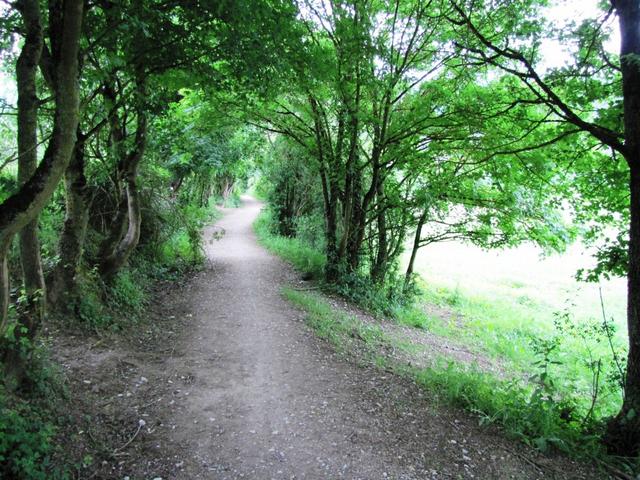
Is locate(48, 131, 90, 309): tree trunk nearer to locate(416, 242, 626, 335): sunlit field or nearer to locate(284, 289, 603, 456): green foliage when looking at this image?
locate(284, 289, 603, 456): green foliage

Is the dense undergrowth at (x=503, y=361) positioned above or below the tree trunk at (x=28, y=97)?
below

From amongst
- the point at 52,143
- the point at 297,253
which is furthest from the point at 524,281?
the point at 52,143

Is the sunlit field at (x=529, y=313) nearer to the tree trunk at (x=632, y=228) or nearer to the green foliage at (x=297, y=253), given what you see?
the tree trunk at (x=632, y=228)

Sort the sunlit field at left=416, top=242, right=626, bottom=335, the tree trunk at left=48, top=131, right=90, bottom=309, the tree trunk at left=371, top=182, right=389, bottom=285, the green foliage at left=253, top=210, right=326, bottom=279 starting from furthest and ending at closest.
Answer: the sunlit field at left=416, top=242, right=626, bottom=335, the tree trunk at left=371, top=182, right=389, bottom=285, the green foliage at left=253, top=210, right=326, bottom=279, the tree trunk at left=48, top=131, right=90, bottom=309

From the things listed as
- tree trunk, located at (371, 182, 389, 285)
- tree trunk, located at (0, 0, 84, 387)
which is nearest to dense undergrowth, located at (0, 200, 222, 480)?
tree trunk, located at (0, 0, 84, 387)

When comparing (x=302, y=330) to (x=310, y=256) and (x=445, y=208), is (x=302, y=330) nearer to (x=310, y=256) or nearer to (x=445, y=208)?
(x=310, y=256)

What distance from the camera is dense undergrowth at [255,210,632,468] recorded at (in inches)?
191

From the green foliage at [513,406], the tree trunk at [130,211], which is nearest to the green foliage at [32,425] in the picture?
the tree trunk at [130,211]

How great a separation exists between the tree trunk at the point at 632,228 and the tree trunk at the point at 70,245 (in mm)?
7252

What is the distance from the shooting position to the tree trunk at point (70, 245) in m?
5.96

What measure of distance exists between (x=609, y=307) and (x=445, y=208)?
11.3m

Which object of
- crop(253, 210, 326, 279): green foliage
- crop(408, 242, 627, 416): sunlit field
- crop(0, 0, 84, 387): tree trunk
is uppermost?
crop(0, 0, 84, 387): tree trunk

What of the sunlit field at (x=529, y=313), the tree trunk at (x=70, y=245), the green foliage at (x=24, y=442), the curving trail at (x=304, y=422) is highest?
the tree trunk at (x=70, y=245)

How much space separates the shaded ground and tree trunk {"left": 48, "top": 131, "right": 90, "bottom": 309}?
823 mm
